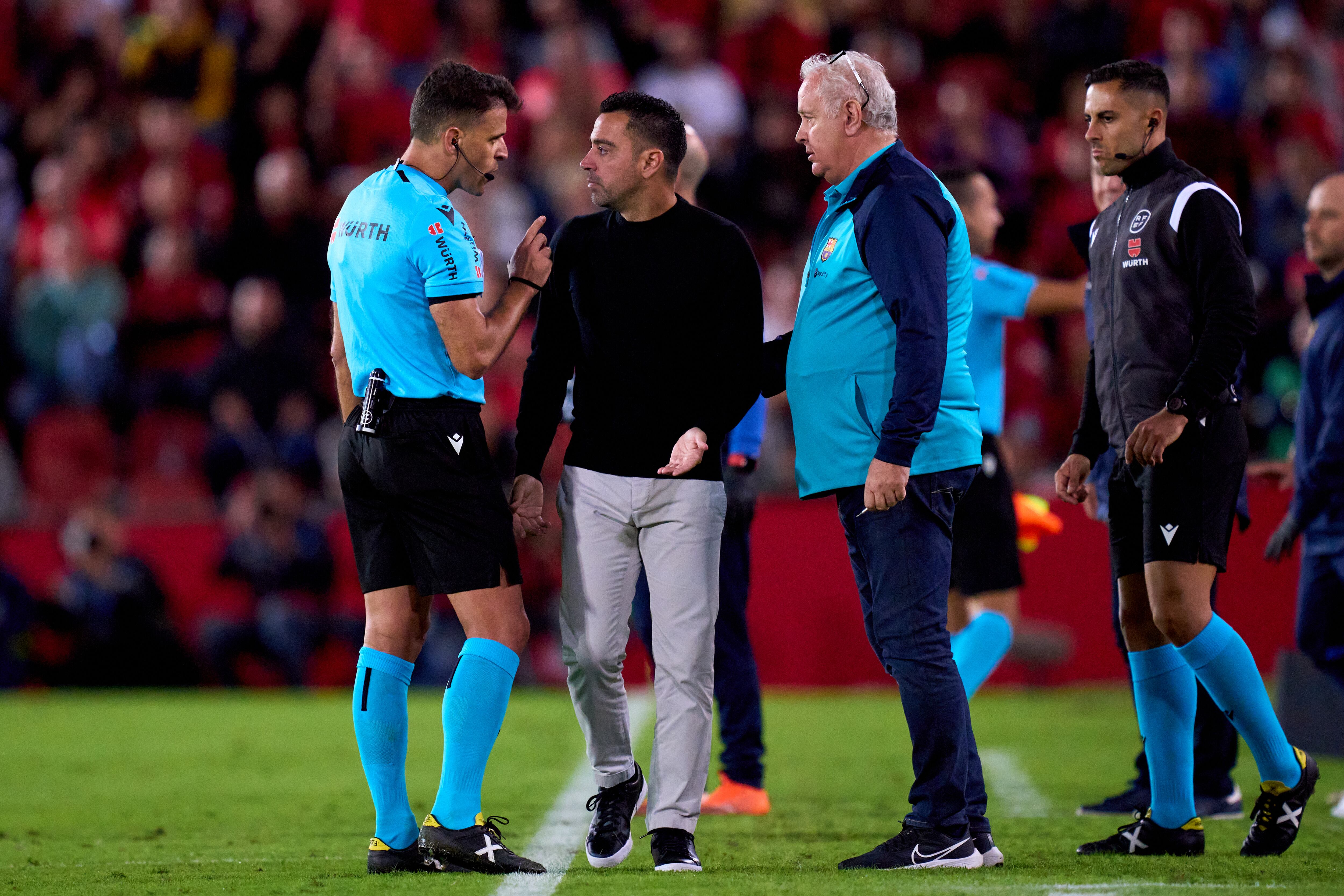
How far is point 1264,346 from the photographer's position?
33.9 feet

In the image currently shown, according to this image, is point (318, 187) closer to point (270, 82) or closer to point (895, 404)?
point (270, 82)

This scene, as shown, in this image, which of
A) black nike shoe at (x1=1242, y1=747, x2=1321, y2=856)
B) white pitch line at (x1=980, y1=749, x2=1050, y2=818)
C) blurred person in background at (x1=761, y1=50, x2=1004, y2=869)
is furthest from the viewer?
white pitch line at (x1=980, y1=749, x2=1050, y2=818)

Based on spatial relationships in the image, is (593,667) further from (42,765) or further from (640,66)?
(640,66)

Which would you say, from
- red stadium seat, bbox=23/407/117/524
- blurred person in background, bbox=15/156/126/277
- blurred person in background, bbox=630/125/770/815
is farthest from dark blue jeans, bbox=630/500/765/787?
blurred person in background, bbox=15/156/126/277

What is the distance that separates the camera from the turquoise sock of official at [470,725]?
4344mm

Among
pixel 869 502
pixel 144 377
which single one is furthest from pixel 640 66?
pixel 869 502

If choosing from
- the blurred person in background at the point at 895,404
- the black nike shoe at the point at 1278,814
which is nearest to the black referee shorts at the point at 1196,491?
the blurred person in background at the point at 895,404

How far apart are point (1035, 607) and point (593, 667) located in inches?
252

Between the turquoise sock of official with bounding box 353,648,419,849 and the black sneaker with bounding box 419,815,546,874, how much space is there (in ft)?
0.29

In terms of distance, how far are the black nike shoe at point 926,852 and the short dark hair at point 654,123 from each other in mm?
2008

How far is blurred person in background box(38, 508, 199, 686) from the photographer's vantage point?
36.0 feet

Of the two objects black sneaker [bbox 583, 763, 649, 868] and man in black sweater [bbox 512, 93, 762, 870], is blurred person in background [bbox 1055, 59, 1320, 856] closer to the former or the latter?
man in black sweater [bbox 512, 93, 762, 870]

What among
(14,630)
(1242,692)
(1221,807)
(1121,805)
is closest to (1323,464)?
(1221,807)

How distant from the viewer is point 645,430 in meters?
4.57
